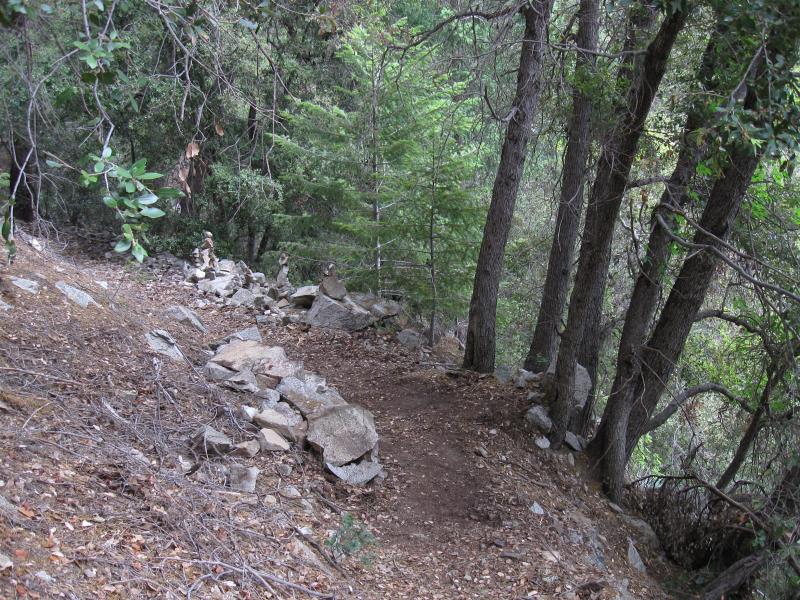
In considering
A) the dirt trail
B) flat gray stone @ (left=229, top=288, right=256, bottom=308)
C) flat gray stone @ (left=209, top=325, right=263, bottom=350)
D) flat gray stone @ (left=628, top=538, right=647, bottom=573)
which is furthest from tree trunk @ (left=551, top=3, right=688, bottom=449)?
flat gray stone @ (left=229, top=288, right=256, bottom=308)

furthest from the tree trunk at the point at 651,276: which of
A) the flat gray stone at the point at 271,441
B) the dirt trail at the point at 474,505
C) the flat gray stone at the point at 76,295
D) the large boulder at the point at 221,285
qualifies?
the large boulder at the point at 221,285

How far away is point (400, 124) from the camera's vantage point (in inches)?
396

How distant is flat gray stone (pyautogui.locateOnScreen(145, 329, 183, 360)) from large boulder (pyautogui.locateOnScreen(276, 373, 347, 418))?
107cm

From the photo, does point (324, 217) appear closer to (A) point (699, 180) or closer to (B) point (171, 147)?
(B) point (171, 147)

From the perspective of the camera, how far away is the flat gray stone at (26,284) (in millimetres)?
6207

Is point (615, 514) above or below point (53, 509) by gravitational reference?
below

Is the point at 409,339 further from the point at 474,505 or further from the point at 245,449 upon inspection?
the point at 245,449

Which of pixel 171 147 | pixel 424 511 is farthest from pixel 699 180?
pixel 171 147

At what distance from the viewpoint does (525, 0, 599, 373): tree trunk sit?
6.79m

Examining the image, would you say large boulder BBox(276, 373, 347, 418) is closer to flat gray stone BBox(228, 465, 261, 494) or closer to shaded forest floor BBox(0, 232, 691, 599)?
shaded forest floor BBox(0, 232, 691, 599)

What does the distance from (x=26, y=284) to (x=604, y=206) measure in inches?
216

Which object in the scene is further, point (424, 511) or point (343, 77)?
point (343, 77)

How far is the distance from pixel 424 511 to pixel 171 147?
390 inches

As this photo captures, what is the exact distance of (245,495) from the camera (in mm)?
4672
